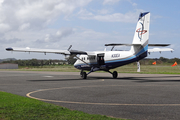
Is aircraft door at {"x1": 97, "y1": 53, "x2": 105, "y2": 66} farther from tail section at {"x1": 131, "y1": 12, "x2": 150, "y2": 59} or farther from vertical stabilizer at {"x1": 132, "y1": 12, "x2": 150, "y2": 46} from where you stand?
vertical stabilizer at {"x1": 132, "y1": 12, "x2": 150, "y2": 46}

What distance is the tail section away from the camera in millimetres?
26250

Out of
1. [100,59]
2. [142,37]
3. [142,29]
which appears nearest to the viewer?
[142,37]

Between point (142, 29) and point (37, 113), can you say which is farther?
point (142, 29)

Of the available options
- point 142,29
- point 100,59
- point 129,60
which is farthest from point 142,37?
point 100,59

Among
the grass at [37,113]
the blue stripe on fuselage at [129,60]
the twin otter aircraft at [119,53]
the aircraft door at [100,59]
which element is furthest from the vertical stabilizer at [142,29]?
the grass at [37,113]

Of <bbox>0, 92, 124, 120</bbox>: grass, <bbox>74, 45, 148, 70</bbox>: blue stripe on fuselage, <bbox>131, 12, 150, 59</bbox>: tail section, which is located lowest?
<bbox>0, 92, 124, 120</bbox>: grass

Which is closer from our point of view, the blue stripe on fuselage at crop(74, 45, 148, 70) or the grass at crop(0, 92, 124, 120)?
the grass at crop(0, 92, 124, 120)

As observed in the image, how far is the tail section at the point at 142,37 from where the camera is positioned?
86.1 feet

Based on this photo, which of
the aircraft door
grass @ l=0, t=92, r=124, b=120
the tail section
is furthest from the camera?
the aircraft door

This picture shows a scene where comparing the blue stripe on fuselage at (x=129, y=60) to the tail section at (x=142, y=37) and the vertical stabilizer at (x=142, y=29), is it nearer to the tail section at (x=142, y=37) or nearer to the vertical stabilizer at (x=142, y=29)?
the tail section at (x=142, y=37)

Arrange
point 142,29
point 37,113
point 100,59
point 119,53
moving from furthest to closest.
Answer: point 100,59
point 119,53
point 142,29
point 37,113

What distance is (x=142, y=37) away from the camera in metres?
26.5

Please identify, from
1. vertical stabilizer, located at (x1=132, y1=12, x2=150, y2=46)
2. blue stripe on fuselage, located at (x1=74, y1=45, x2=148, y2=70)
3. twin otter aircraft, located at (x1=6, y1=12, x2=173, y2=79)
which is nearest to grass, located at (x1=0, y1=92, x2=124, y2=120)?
twin otter aircraft, located at (x1=6, y1=12, x2=173, y2=79)

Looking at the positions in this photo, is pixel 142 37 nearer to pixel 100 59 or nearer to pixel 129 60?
pixel 129 60
